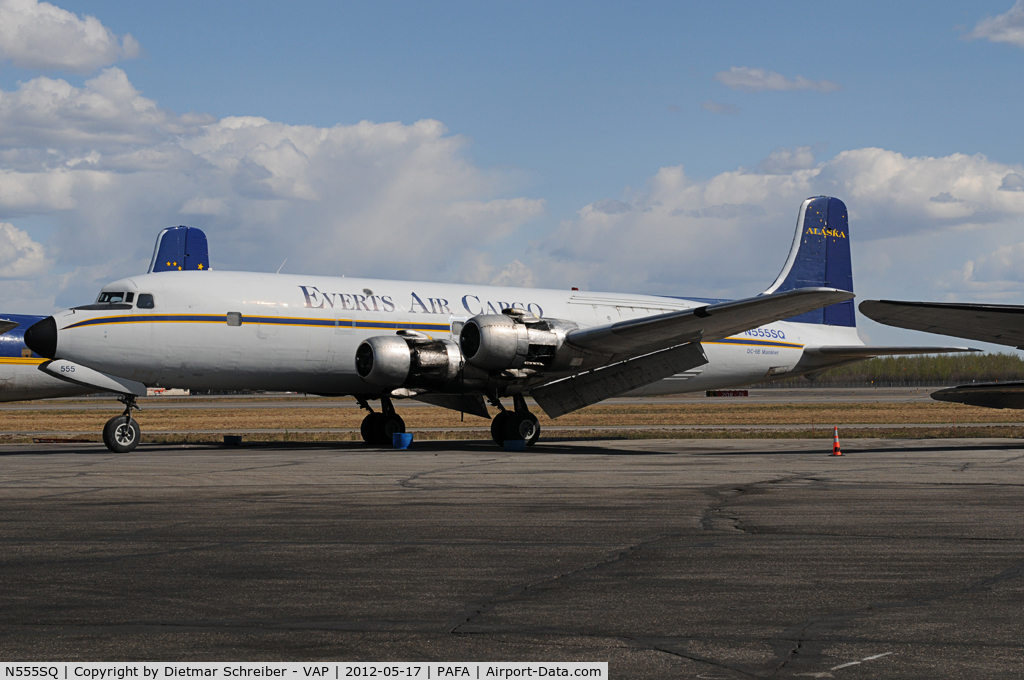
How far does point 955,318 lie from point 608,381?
27.8ft

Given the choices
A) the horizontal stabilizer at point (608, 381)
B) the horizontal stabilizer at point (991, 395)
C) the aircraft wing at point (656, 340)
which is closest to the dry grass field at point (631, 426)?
the horizontal stabilizer at point (991, 395)

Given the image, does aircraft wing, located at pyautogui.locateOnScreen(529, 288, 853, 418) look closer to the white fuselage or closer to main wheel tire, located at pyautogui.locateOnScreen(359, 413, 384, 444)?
the white fuselage

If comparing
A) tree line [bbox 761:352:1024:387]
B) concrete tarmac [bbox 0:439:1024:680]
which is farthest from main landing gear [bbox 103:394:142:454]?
tree line [bbox 761:352:1024:387]

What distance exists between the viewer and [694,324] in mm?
23672

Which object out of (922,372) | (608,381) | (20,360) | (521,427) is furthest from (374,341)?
(922,372)

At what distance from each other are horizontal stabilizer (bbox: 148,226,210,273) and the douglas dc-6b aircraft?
26.9 meters

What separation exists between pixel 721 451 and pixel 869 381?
136m

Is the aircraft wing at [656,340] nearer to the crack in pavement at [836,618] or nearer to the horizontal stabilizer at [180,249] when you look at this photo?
the crack in pavement at [836,618]

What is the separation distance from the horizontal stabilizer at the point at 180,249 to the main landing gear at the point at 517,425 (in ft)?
99.2

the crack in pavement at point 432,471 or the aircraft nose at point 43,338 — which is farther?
the aircraft nose at point 43,338

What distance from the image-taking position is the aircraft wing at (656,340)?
2255 centimetres

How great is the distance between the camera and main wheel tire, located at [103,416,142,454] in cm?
2292

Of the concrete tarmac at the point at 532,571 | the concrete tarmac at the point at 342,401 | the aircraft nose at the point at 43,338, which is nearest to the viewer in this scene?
the concrete tarmac at the point at 532,571

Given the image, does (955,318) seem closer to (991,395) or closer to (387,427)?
(991,395)
